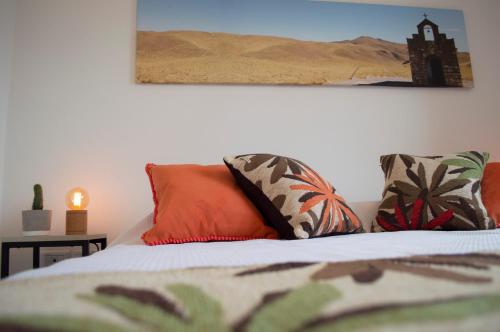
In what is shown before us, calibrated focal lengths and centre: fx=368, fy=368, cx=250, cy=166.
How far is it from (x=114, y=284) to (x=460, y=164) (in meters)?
1.42

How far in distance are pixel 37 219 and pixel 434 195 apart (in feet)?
5.48

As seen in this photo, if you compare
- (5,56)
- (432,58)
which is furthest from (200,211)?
(432,58)

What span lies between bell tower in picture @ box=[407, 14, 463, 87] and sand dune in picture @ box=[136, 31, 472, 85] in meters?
0.06

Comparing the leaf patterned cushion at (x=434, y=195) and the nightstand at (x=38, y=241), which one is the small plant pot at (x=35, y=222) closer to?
the nightstand at (x=38, y=241)

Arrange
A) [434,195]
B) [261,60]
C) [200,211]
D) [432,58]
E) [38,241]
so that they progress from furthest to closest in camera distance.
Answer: [432,58] → [261,60] → [38,241] → [434,195] → [200,211]

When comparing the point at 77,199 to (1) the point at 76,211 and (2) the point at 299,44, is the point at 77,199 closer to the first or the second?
(1) the point at 76,211

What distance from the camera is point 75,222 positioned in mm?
1690

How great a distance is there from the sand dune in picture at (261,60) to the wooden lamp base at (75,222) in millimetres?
757

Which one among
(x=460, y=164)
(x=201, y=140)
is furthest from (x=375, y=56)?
(x=201, y=140)

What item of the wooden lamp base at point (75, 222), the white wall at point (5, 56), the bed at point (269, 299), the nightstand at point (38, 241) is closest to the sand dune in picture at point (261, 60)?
the white wall at point (5, 56)

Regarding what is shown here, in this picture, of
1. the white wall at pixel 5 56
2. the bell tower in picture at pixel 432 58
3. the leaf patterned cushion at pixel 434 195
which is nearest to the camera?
the leaf patterned cushion at pixel 434 195

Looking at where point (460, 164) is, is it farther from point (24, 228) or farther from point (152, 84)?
point (24, 228)

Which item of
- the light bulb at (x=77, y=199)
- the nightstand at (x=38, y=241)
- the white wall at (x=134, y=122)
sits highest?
the white wall at (x=134, y=122)

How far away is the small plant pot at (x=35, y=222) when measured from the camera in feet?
5.38
